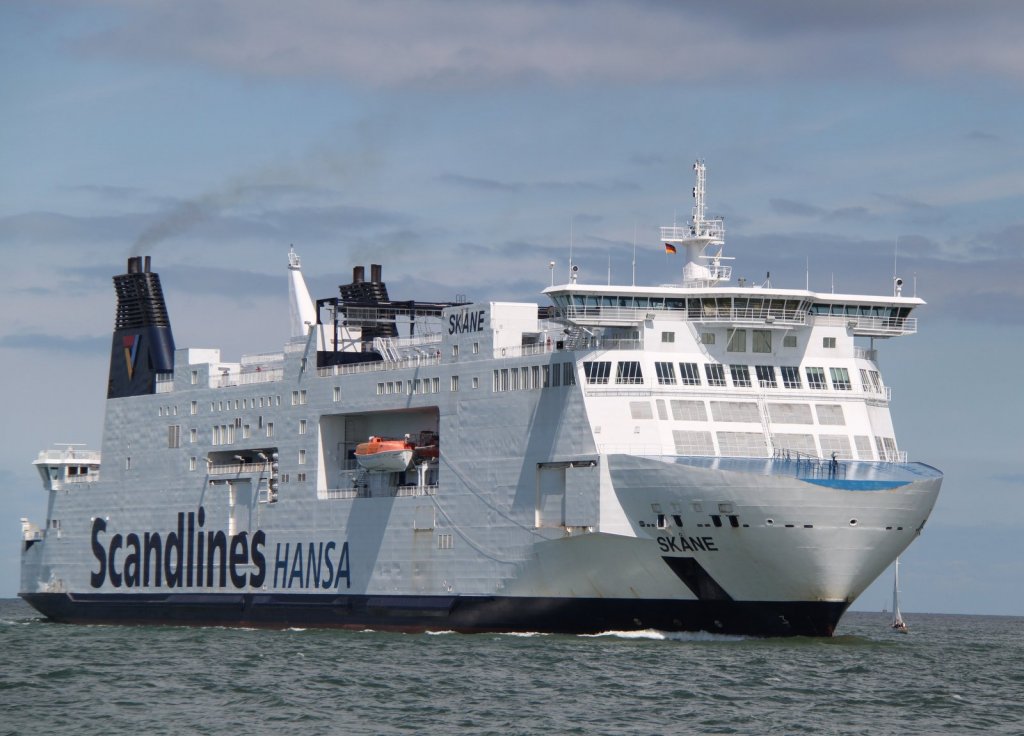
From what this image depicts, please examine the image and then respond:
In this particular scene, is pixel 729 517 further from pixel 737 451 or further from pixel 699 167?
pixel 699 167

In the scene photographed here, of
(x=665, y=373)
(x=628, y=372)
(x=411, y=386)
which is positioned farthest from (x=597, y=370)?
(x=411, y=386)

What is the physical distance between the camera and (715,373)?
47.4m

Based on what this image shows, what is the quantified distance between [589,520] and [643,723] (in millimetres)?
12928

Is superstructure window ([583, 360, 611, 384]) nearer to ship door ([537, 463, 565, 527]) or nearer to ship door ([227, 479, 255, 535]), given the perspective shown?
ship door ([537, 463, 565, 527])

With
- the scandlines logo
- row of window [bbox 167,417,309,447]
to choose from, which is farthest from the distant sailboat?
the scandlines logo

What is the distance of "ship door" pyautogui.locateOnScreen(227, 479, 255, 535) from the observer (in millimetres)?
58625

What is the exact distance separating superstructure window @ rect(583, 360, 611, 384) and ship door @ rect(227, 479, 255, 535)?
16.3m

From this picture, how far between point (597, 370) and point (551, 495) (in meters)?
3.68

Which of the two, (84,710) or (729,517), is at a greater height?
(729,517)

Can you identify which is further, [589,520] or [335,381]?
[335,381]

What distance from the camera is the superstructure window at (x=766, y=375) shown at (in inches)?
1876

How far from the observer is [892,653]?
154 feet

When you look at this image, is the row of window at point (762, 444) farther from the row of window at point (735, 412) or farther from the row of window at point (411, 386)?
the row of window at point (411, 386)

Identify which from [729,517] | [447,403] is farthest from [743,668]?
[447,403]
